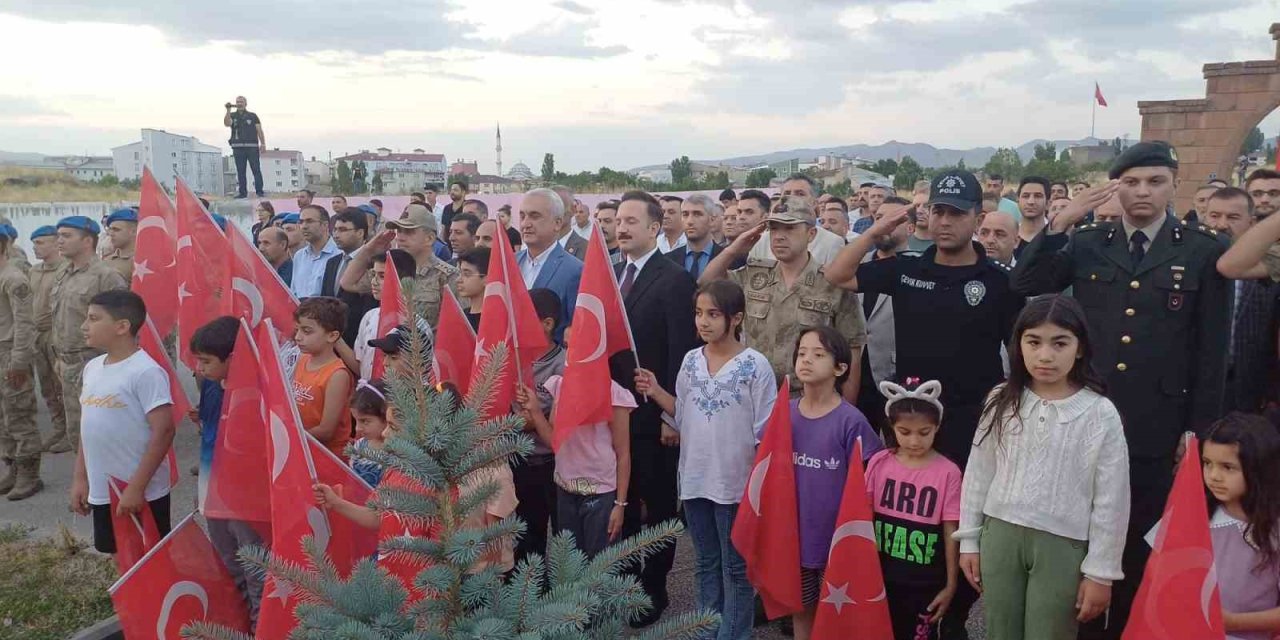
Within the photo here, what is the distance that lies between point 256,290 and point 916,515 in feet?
13.3

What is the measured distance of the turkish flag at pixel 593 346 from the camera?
3.63 meters

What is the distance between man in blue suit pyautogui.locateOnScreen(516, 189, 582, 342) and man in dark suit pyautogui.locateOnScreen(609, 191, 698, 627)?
54 centimetres

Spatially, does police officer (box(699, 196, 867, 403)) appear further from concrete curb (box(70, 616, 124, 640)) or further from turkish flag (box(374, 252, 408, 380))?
concrete curb (box(70, 616, 124, 640))

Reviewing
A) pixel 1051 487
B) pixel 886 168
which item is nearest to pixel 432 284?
pixel 1051 487

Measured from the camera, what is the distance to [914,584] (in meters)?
3.39

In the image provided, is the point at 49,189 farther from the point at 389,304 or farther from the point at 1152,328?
the point at 1152,328

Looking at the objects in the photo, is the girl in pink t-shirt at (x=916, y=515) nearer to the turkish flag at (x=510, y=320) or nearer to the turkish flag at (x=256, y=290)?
the turkish flag at (x=510, y=320)

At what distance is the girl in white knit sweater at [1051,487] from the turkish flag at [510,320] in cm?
192

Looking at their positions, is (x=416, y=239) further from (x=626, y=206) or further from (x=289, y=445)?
(x=289, y=445)

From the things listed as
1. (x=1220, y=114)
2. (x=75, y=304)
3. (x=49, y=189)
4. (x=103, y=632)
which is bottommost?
(x=103, y=632)

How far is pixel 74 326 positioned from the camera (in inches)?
241

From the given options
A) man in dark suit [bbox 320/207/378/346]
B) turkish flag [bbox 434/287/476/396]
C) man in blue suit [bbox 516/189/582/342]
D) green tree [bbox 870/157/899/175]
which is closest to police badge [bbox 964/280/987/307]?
man in blue suit [bbox 516/189/582/342]

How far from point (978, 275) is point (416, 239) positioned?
3.61 m

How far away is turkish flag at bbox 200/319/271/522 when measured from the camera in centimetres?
359
